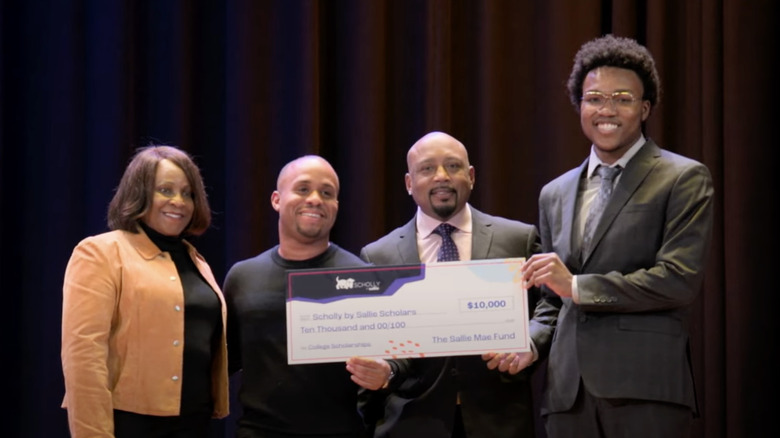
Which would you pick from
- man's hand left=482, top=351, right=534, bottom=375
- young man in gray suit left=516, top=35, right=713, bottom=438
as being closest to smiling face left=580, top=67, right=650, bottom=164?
young man in gray suit left=516, top=35, right=713, bottom=438

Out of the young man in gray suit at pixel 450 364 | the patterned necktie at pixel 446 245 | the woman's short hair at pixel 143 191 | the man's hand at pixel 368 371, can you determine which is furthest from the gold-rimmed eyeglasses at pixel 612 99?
the woman's short hair at pixel 143 191

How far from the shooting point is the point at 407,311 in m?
3.20

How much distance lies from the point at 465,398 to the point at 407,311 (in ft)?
1.34

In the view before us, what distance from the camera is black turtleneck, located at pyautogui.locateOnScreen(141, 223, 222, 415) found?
10.8ft

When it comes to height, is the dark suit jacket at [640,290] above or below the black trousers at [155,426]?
above

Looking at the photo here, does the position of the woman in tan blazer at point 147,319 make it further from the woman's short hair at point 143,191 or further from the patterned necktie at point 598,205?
the patterned necktie at point 598,205

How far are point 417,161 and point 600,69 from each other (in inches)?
30.3

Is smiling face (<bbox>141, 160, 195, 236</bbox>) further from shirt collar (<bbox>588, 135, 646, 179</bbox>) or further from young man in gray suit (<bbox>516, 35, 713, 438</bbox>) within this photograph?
shirt collar (<bbox>588, 135, 646, 179</bbox>)

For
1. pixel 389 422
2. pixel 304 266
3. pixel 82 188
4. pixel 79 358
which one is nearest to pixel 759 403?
pixel 389 422

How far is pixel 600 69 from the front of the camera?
3.35m

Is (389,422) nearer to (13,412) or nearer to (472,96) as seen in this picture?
(472,96)

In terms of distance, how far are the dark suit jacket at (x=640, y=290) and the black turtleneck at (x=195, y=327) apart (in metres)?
1.19

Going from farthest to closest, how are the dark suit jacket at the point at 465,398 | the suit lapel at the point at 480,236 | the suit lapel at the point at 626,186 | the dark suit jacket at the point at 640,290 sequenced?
the suit lapel at the point at 480,236 < the dark suit jacket at the point at 465,398 < the suit lapel at the point at 626,186 < the dark suit jacket at the point at 640,290

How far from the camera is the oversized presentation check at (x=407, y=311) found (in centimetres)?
316
